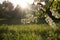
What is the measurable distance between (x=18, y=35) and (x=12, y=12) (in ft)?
1.40

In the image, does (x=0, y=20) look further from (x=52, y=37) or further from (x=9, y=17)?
(x=52, y=37)

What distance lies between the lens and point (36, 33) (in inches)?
110

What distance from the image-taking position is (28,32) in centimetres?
278

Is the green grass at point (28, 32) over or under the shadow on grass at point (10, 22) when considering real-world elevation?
under

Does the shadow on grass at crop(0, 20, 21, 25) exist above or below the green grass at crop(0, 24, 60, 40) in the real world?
above

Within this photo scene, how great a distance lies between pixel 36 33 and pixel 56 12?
0.54 m

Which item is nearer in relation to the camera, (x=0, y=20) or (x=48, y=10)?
(x=0, y=20)

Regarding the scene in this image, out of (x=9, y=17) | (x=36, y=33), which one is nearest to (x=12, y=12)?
(x=9, y=17)

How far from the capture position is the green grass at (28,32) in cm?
269

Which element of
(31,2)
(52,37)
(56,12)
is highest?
(31,2)

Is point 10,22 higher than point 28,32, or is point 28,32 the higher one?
point 10,22

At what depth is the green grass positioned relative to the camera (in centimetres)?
269

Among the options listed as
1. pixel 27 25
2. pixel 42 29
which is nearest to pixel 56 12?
pixel 42 29

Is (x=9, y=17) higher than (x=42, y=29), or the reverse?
(x=9, y=17)
